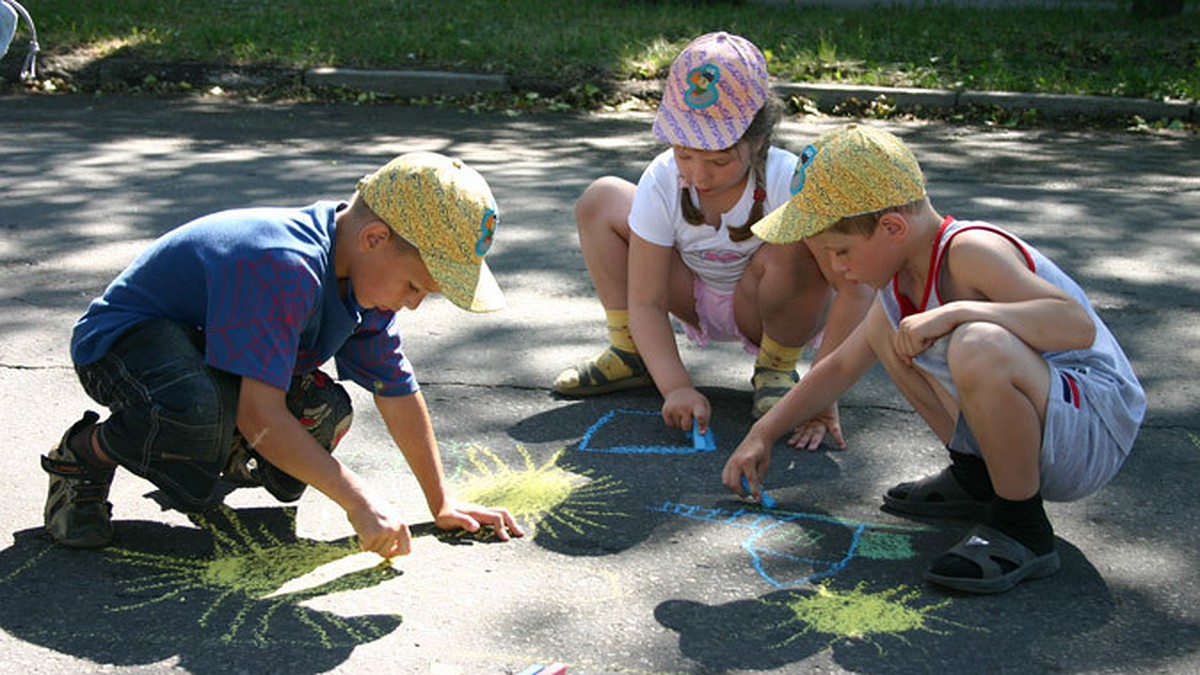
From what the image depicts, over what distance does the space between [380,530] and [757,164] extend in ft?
4.55

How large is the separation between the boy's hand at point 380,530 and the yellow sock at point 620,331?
124 centimetres

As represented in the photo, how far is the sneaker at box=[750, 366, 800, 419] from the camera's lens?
11.0ft

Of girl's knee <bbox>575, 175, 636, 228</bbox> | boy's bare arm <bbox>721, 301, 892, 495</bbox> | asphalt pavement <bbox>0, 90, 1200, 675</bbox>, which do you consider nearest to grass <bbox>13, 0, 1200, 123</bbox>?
asphalt pavement <bbox>0, 90, 1200, 675</bbox>

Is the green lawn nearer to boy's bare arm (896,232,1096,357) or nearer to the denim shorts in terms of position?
boy's bare arm (896,232,1096,357)

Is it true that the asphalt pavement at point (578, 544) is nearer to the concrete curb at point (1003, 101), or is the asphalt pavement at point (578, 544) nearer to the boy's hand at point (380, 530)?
the boy's hand at point (380, 530)

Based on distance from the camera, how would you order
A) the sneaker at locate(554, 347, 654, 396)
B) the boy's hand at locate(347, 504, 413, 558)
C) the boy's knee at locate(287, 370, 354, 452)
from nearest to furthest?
the boy's hand at locate(347, 504, 413, 558) < the boy's knee at locate(287, 370, 354, 452) < the sneaker at locate(554, 347, 654, 396)

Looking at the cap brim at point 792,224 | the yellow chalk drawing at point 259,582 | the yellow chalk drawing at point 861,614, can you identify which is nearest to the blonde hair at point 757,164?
the cap brim at point 792,224

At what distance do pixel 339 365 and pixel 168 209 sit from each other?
2.69m

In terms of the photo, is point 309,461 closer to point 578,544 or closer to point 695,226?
point 578,544

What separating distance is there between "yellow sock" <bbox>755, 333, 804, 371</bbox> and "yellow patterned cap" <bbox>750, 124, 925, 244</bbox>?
2.89 feet

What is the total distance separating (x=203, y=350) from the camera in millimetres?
2541

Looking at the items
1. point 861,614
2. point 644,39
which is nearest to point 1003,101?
point 644,39

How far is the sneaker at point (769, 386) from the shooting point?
3359 millimetres

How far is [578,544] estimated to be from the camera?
271cm
